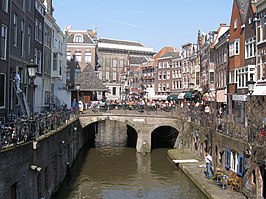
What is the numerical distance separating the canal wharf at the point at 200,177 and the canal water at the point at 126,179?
1.81 feet

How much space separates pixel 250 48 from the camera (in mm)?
33812

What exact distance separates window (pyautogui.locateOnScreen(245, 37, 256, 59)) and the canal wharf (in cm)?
1021

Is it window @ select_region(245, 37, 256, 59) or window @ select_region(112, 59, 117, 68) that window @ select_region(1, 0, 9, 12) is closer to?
window @ select_region(245, 37, 256, 59)

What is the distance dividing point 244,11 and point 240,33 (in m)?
2.31

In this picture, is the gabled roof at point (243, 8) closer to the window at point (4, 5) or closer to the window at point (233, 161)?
the window at point (233, 161)

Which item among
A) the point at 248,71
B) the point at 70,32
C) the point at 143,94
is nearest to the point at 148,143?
the point at 248,71

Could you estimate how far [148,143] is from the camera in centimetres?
4291

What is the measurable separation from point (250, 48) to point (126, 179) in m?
15.8

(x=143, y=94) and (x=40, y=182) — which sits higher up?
(x=143, y=94)

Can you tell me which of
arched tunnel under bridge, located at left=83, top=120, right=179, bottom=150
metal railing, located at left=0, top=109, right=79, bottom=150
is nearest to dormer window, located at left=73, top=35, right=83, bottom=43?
arched tunnel under bridge, located at left=83, top=120, right=179, bottom=150

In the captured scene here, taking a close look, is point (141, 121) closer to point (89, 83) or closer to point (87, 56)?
point (89, 83)

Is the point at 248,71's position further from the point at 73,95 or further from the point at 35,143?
the point at 73,95

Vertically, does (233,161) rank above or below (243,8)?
below

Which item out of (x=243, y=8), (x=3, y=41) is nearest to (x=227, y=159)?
(x=3, y=41)
